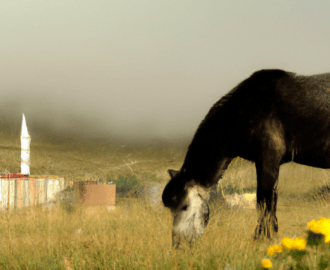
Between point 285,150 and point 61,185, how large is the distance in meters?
11.2

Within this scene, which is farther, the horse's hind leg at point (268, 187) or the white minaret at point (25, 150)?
the white minaret at point (25, 150)

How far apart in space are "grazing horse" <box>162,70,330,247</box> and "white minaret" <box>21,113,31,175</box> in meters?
13.6

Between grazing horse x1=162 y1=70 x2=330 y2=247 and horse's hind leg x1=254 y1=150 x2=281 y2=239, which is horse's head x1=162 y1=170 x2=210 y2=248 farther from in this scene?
horse's hind leg x1=254 y1=150 x2=281 y2=239

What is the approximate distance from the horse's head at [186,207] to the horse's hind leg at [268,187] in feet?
2.79

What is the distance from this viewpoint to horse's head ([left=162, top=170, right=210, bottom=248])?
17.0 feet

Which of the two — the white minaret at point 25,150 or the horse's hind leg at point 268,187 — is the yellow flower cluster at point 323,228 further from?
the white minaret at point 25,150

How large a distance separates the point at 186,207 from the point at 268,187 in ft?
4.27

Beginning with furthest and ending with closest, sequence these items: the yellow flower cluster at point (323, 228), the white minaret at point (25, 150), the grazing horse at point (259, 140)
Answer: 1. the white minaret at point (25, 150)
2. the grazing horse at point (259, 140)
3. the yellow flower cluster at point (323, 228)

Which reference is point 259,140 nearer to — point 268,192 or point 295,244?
point 268,192

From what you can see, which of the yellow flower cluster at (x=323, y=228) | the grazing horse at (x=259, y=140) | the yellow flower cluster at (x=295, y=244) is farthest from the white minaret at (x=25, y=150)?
the yellow flower cluster at (x=323, y=228)

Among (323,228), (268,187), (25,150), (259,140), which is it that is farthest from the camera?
(25,150)

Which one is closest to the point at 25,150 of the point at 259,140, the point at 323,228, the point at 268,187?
the point at 259,140

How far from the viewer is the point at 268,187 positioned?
528cm

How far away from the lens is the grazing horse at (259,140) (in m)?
5.31
